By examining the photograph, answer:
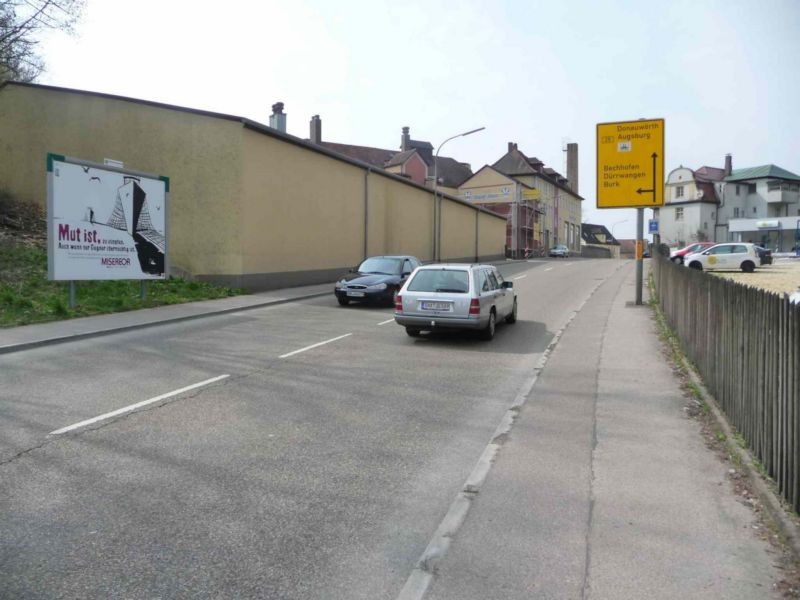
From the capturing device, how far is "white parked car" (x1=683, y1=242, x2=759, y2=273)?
118 feet

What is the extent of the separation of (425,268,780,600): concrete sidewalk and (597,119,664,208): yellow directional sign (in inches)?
483

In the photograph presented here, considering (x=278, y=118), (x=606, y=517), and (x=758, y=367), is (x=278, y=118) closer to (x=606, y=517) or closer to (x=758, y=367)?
(x=758, y=367)

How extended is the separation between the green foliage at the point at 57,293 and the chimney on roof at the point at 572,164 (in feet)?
300

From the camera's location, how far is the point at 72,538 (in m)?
3.87

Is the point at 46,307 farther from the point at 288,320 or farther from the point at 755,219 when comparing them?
the point at 755,219

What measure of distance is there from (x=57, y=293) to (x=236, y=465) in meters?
13.4

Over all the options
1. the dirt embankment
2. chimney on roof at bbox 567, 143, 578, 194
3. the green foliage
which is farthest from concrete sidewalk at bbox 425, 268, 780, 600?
chimney on roof at bbox 567, 143, 578, 194

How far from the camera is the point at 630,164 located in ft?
61.3

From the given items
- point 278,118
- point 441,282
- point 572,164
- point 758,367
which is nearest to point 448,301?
point 441,282

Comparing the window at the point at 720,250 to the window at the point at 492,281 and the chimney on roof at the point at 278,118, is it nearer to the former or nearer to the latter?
the chimney on roof at the point at 278,118

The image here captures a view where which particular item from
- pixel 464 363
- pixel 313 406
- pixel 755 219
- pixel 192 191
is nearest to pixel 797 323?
pixel 313 406

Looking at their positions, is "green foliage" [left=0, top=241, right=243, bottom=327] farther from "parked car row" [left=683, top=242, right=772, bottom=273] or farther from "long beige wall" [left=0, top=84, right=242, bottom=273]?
"parked car row" [left=683, top=242, right=772, bottom=273]

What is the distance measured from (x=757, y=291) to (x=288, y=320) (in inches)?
444

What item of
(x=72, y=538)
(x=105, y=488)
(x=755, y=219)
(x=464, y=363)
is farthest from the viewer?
(x=755, y=219)
